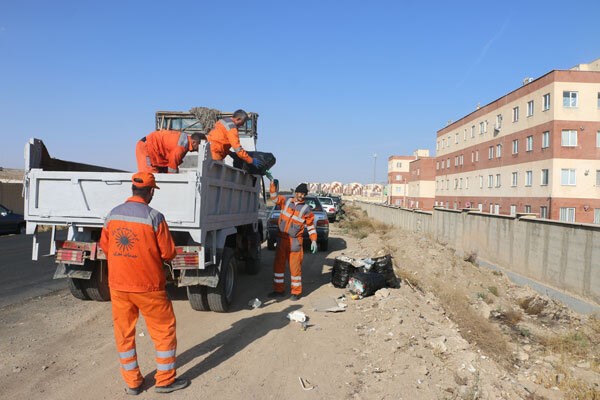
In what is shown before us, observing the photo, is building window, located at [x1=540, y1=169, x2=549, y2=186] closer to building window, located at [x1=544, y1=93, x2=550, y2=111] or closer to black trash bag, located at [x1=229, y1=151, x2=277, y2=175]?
building window, located at [x1=544, y1=93, x2=550, y2=111]

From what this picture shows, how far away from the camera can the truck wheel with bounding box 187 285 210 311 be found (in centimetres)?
624

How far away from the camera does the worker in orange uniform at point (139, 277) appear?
3855 mm

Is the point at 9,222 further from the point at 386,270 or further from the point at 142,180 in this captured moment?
the point at 142,180

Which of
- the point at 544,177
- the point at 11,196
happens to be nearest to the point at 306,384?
the point at 11,196

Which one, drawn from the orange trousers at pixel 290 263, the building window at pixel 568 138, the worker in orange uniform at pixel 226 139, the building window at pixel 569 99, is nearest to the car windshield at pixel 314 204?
the orange trousers at pixel 290 263

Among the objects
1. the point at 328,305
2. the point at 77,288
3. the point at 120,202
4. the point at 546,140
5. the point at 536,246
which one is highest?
the point at 546,140

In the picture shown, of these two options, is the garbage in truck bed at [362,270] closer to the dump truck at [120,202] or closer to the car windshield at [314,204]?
the dump truck at [120,202]

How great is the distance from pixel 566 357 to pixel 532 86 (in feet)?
120

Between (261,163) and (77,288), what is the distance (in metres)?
3.52

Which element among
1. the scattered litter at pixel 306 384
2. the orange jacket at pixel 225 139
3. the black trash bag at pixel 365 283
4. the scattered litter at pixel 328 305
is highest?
the orange jacket at pixel 225 139

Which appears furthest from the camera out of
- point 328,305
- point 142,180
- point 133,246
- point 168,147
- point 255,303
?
point 328,305

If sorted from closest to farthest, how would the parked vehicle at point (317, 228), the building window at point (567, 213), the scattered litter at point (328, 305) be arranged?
the scattered litter at point (328, 305) < the parked vehicle at point (317, 228) < the building window at point (567, 213)

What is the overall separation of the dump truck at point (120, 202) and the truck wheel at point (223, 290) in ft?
0.04

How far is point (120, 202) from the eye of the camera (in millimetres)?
5586
